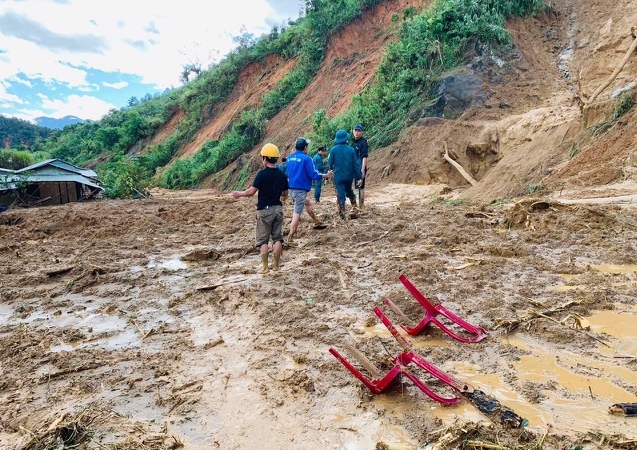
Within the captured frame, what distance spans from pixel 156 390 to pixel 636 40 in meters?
12.8

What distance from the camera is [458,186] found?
13.2m

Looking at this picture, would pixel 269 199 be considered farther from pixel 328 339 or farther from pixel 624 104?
pixel 624 104

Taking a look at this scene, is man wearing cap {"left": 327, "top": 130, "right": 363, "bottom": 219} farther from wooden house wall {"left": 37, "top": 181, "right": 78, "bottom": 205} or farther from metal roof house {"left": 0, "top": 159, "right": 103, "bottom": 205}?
wooden house wall {"left": 37, "top": 181, "right": 78, "bottom": 205}

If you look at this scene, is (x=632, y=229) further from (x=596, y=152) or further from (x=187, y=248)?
(x=187, y=248)

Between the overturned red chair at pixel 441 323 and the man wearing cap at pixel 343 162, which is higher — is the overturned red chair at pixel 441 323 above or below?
below

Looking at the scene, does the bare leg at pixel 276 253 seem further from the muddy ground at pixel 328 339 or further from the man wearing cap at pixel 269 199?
the muddy ground at pixel 328 339

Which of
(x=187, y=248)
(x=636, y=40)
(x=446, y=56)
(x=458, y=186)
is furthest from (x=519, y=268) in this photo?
(x=446, y=56)

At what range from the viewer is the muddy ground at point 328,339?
8.79 feet

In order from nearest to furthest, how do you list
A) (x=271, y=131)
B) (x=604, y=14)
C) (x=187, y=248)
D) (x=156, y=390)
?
(x=156, y=390) < (x=187, y=248) < (x=604, y=14) < (x=271, y=131)

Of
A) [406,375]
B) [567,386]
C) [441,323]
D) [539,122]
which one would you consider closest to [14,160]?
[539,122]

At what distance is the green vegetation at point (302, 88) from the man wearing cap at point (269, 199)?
1107cm

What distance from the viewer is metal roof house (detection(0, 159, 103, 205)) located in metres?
18.8

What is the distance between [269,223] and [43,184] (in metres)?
17.7

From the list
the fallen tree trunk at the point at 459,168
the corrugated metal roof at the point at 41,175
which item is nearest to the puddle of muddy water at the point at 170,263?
the fallen tree trunk at the point at 459,168
